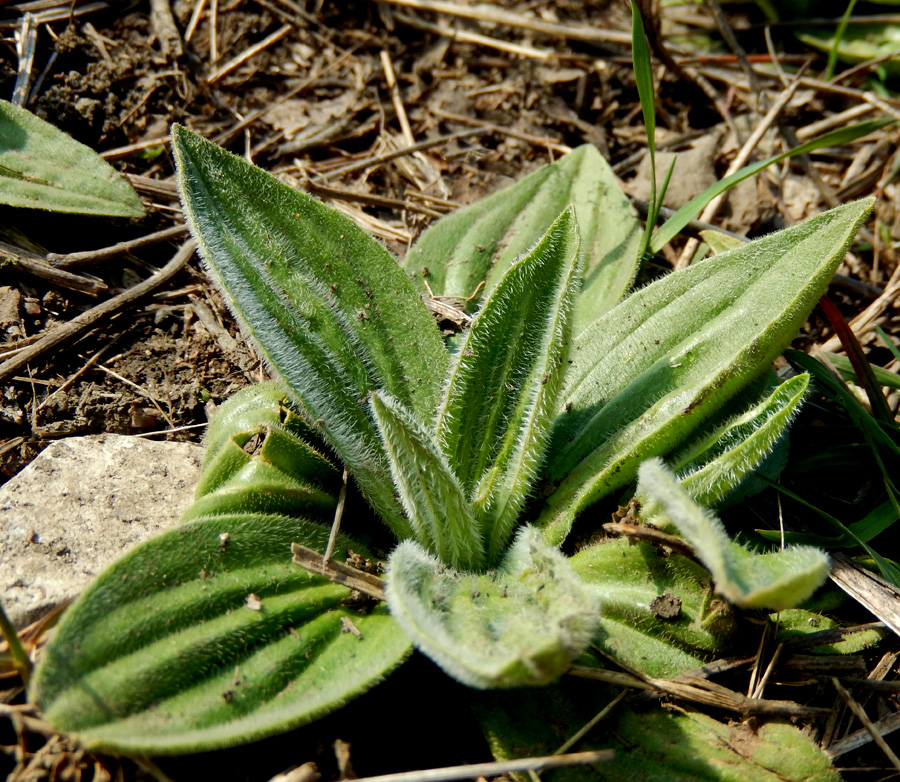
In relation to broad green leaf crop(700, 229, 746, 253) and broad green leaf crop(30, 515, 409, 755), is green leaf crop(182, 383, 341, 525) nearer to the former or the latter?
broad green leaf crop(30, 515, 409, 755)

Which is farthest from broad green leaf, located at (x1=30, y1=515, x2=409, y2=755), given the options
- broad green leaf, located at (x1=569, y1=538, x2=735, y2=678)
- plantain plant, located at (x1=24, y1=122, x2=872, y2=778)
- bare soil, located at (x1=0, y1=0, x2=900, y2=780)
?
bare soil, located at (x1=0, y1=0, x2=900, y2=780)

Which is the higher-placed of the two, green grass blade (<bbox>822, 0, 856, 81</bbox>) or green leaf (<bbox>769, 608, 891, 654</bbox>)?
green grass blade (<bbox>822, 0, 856, 81</bbox>)

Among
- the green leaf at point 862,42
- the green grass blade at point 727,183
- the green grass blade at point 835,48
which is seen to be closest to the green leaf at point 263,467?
the green grass blade at point 727,183

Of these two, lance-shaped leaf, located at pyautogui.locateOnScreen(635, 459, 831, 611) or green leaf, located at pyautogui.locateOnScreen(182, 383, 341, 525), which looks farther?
green leaf, located at pyautogui.locateOnScreen(182, 383, 341, 525)

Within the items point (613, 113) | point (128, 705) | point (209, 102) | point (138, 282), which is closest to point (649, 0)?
point (613, 113)

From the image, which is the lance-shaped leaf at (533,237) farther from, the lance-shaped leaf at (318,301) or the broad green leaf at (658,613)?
the broad green leaf at (658,613)

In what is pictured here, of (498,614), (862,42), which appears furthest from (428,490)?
(862,42)
